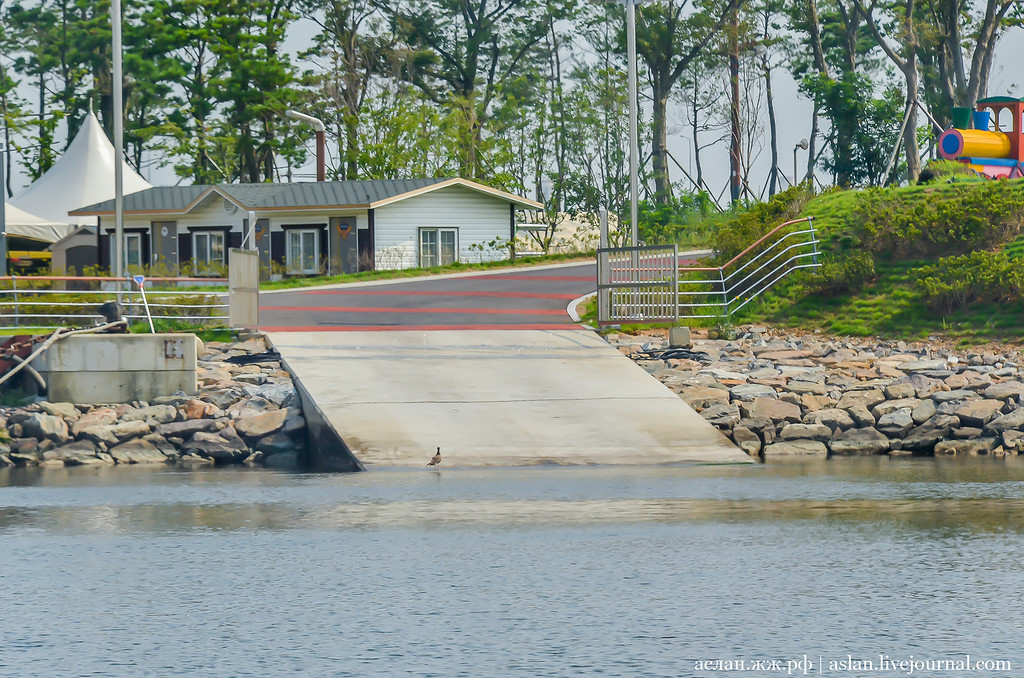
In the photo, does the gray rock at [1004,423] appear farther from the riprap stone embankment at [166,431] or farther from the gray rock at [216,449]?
the gray rock at [216,449]

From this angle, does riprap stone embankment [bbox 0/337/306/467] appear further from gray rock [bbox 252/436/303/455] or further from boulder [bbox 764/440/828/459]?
boulder [bbox 764/440/828/459]

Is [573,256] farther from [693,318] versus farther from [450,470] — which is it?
[450,470]

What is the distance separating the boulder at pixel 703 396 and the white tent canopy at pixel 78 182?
4431 centimetres

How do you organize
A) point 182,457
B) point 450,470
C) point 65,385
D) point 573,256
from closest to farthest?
point 450,470, point 182,457, point 65,385, point 573,256

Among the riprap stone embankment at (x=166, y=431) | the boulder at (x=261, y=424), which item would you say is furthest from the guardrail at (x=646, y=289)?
the boulder at (x=261, y=424)

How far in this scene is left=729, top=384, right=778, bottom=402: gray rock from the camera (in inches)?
896

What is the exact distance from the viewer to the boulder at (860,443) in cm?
2123

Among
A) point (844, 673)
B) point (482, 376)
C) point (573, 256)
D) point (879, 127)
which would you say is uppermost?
point (879, 127)

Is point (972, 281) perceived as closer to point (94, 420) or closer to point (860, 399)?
point (860, 399)

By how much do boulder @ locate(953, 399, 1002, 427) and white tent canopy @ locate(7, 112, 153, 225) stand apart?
47482 millimetres

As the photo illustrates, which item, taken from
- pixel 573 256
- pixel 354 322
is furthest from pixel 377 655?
pixel 573 256

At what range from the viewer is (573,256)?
188 feet

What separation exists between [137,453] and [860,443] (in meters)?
11.2

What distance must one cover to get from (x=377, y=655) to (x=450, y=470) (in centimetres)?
909
